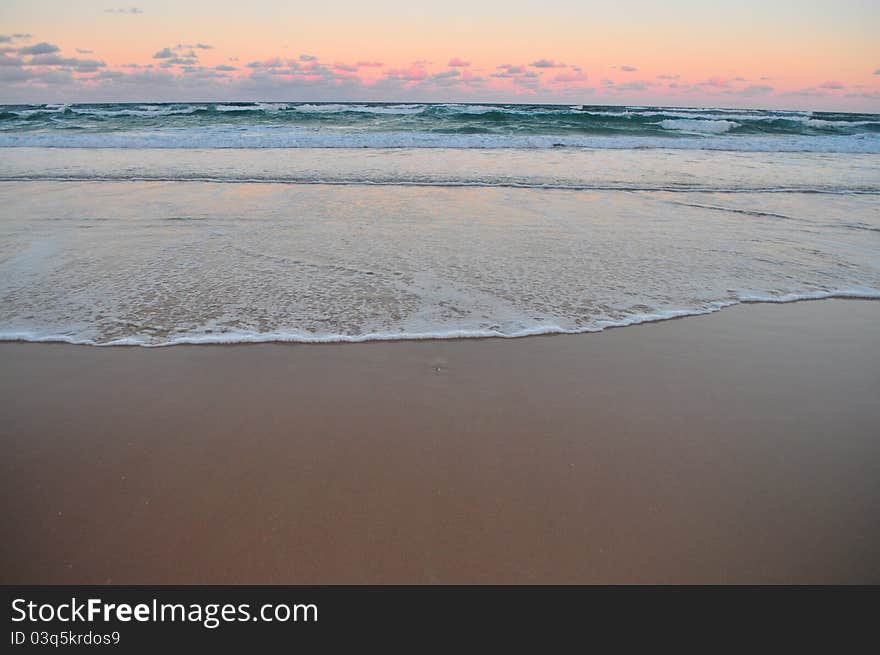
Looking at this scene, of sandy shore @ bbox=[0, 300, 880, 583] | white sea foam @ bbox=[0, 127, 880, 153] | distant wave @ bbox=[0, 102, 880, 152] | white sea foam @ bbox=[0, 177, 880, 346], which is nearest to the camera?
sandy shore @ bbox=[0, 300, 880, 583]

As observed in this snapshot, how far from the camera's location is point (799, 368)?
3021mm

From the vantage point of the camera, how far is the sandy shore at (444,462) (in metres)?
1.72

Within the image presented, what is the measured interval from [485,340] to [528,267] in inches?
63.2

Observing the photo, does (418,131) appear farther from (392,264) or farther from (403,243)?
(392,264)

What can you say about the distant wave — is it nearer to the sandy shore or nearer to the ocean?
the ocean

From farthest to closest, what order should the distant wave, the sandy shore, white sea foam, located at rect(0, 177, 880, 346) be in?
the distant wave
white sea foam, located at rect(0, 177, 880, 346)
the sandy shore

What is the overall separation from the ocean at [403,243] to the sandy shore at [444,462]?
1.65 feet

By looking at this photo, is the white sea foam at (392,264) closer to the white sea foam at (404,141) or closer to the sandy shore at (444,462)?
the sandy shore at (444,462)

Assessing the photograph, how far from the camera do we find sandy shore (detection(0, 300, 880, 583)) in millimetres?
1722

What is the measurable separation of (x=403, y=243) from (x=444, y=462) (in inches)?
141

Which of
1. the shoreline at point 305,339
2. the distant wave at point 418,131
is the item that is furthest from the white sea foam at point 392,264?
the distant wave at point 418,131

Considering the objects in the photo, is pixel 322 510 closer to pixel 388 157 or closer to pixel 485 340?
pixel 485 340

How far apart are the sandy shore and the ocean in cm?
50

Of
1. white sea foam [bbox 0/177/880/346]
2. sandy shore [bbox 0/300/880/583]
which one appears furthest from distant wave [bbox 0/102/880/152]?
sandy shore [bbox 0/300/880/583]
